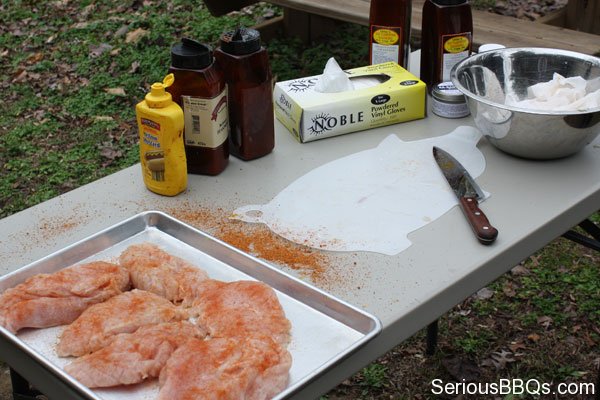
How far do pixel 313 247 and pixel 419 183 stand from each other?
1.14ft

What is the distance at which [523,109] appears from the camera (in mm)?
1708

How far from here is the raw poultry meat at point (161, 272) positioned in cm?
136

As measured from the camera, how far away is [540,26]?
355 centimetres

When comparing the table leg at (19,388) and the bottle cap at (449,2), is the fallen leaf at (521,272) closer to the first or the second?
the bottle cap at (449,2)

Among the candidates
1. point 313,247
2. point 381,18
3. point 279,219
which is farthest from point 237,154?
point 381,18

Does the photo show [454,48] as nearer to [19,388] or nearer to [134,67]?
[19,388]

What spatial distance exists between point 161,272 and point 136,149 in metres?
2.63

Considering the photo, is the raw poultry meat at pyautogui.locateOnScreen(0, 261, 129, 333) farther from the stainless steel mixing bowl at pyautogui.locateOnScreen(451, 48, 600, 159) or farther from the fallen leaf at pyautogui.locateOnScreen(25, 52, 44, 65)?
the fallen leaf at pyautogui.locateOnScreen(25, 52, 44, 65)

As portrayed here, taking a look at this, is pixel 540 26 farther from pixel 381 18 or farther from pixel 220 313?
pixel 220 313

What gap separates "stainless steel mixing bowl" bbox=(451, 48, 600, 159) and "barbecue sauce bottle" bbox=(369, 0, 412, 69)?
0.73ft

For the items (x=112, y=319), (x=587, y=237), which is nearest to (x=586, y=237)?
(x=587, y=237)

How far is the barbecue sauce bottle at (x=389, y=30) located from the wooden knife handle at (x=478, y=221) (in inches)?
25.3

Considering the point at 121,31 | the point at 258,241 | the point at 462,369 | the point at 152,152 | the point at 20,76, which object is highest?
the point at 152,152

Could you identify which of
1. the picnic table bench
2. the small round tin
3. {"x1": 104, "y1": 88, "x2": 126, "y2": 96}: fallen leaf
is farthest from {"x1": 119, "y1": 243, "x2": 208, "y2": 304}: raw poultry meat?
{"x1": 104, "y1": 88, "x2": 126, "y2": 96}: fallen leaf
